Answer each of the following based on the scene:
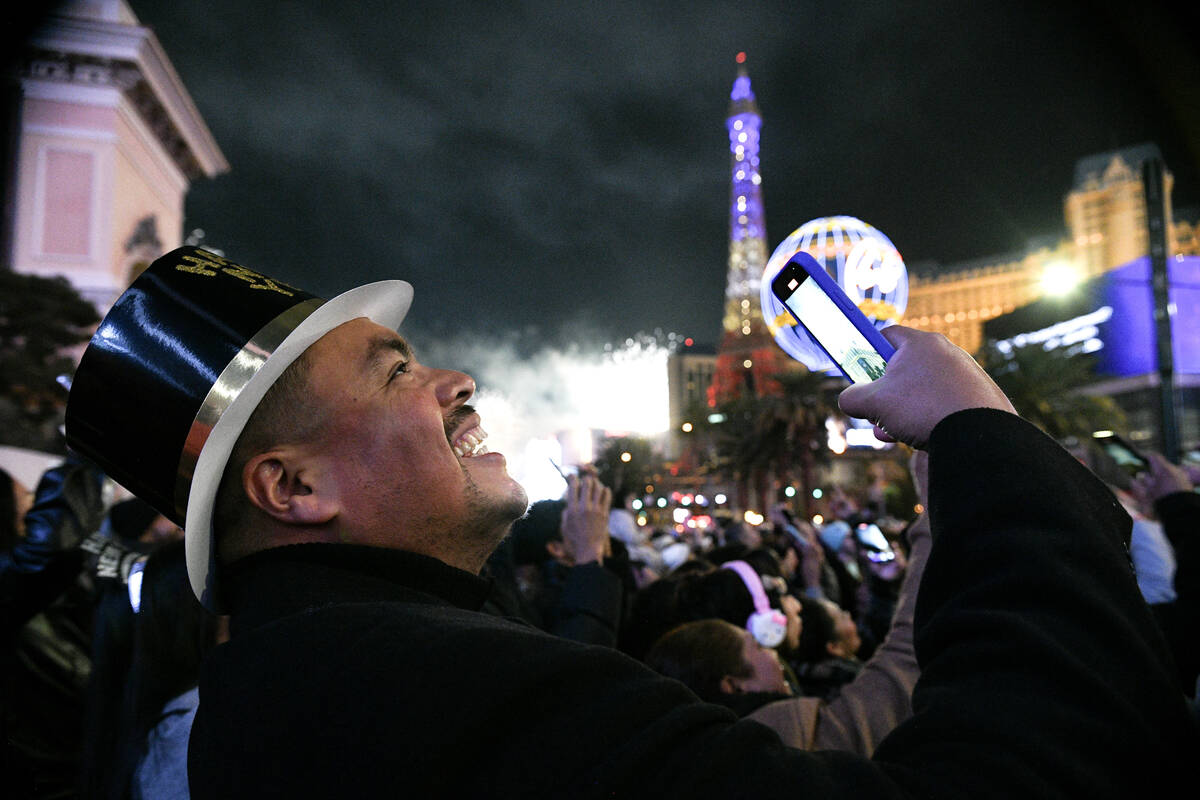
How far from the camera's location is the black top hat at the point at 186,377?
1.52m

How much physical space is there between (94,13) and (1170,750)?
3373 centimetres

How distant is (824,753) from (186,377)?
52.6 inches

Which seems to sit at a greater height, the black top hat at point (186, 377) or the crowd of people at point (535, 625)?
the black top hat at point (186, 377)

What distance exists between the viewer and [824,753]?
0.99m

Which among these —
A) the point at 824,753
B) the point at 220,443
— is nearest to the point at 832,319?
the point at 824,753

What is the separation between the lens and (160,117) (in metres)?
28.8

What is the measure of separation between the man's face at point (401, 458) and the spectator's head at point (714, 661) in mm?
1703

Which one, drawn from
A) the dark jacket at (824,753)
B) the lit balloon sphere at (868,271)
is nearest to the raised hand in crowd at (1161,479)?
the dark jacket at (824,753)

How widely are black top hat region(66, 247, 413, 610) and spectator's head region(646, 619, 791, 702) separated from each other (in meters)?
2.01

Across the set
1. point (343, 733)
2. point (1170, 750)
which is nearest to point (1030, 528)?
point (1170, 750)

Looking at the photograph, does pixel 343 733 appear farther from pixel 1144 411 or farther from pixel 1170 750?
pixel 1144 411

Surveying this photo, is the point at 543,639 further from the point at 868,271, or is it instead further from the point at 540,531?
the point at 868,271

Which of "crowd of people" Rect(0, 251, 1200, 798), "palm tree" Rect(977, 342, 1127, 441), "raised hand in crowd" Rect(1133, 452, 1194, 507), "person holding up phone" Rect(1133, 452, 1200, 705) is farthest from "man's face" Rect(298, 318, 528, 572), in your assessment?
"palm tree" Rect(977, 342, 1127, 441)

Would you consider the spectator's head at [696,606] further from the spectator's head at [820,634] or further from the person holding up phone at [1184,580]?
the person holding up phone at [1184,580]
